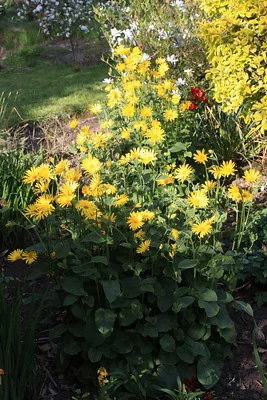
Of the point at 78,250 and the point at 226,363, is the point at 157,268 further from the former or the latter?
the point at 226,363

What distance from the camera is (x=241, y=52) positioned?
406 cm

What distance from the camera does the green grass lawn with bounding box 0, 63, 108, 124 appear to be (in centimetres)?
655

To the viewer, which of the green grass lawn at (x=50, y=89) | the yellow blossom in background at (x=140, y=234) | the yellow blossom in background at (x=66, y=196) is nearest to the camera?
the yellow blossom in background at (x=66, y=196)

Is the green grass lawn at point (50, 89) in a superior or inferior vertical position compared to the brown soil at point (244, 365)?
inferior

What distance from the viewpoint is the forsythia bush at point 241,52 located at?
3975 mm

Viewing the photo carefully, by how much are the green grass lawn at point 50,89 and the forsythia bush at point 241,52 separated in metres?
2.19

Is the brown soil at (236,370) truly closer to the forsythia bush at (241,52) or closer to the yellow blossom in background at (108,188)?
the yellow blossom in background at (108,188)

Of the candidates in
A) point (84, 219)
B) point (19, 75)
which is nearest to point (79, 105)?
point (19, 75)

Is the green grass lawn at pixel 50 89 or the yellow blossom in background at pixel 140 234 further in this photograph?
the green grass lawn at pixel 50 89

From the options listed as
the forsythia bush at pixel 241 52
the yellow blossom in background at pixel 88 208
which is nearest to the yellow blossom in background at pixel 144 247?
the yellow blossom in background at pixel 88 208

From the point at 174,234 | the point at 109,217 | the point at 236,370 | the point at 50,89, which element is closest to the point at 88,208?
the point at 109,217

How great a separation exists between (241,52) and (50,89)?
4.09 m

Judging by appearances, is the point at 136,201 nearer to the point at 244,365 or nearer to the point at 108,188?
the point at 108,188

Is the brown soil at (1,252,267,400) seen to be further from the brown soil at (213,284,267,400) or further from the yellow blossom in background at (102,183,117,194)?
the yellow blossom in background at (102,183,117,194)
